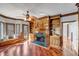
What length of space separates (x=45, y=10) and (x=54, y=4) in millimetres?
154

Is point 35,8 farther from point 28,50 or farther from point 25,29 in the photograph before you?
point 28,50

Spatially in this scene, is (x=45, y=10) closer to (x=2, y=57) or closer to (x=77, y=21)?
(x=77, y=21)

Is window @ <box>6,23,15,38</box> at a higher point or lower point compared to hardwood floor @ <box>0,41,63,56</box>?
higher

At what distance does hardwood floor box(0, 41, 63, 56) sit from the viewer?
7.44 ft

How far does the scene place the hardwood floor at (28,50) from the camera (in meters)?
2.27

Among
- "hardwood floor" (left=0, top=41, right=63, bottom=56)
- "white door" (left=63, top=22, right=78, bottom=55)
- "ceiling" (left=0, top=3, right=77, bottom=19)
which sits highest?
"ceiling" (left=0, top=3, right=77, bottom=19)

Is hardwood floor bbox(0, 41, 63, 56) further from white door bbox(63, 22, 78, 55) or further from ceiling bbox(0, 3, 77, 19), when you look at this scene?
ceiling bbox(0, 3, 77, 19)

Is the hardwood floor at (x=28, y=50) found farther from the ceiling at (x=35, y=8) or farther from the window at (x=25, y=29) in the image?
the ceiling at (x=35, y=8)

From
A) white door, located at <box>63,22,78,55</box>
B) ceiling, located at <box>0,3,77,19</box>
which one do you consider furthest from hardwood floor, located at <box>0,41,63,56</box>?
ceiling, located at <box>0,3,77,19</box>

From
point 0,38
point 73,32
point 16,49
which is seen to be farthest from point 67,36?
point 0,38

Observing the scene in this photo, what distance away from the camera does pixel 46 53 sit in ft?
7.52

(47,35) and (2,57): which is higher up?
(47,35)

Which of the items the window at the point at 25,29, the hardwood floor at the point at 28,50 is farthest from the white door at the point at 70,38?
the window at the point at 25,29

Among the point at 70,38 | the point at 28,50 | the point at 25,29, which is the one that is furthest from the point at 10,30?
the point at 70,38
